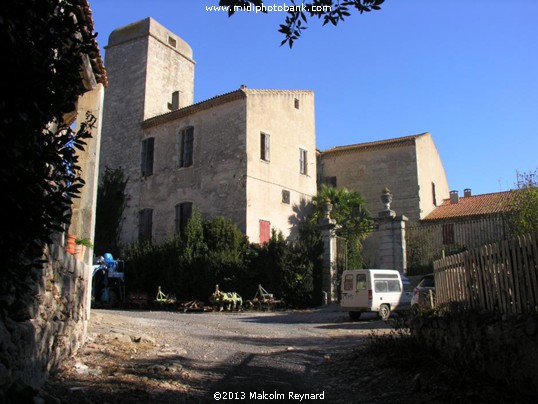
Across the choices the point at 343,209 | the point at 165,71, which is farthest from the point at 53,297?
the point at 165,71

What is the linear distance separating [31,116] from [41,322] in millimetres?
3443

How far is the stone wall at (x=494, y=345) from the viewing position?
477cm

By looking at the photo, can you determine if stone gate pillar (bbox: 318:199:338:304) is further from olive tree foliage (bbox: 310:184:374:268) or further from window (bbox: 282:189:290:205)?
window (bbox: 282:189:290:205)

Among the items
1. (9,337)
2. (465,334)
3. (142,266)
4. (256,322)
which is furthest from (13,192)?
(142,266)

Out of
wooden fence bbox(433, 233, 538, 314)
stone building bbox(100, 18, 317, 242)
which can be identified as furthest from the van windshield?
stone building bbox(100, 18, 317, 242)

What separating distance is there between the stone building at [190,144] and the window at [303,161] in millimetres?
66

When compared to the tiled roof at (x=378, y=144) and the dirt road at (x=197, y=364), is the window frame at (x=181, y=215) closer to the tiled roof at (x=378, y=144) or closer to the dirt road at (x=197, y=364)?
the tiled roof at (x=378, y=144)

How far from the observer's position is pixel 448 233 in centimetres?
2006

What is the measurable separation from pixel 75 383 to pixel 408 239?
1618 centimetres

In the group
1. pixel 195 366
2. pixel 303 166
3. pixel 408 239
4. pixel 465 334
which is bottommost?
pixel 195 366

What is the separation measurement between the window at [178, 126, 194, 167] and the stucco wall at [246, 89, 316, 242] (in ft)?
12.9

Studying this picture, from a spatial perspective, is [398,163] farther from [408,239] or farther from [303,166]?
[408,239]

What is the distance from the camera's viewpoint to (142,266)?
76.9ft

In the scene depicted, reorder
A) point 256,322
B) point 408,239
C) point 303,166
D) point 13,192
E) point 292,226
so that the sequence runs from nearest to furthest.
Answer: point 13,192
point 256,322
point 408,239
point 292,226
point 303,166
